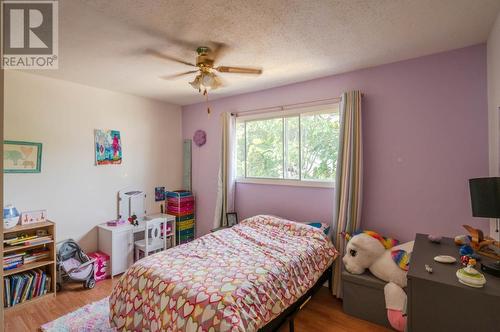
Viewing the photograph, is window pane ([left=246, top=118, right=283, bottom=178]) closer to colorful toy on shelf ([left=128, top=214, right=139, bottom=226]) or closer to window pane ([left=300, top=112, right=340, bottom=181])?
window pane ([left=300, top=112, right=340, bottom=181])

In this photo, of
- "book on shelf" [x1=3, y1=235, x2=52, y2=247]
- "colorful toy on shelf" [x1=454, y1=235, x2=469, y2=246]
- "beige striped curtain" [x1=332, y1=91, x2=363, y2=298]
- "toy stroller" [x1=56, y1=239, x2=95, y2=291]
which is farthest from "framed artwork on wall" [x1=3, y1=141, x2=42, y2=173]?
"colorful toy on shelf" [x1=454, y1=235, x2=469, y2=246]

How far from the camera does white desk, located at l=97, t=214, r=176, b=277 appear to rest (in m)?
3.22

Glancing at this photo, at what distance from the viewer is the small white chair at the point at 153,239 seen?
3.42 meters

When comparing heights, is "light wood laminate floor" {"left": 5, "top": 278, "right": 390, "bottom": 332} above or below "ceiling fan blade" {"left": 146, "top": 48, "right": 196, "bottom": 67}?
below

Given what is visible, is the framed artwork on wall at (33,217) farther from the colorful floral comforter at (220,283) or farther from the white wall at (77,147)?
the colorful floral comforter at (220,283)

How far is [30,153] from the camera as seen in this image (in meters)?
2.83

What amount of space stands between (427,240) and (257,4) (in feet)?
7.40

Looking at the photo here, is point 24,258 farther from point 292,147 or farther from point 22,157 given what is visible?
point 292,147

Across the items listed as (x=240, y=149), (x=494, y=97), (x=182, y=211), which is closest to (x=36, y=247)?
(x=182, y=211)

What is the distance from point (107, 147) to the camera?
3.51 metres

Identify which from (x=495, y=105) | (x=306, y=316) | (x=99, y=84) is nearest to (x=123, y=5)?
(x=99, y=84)

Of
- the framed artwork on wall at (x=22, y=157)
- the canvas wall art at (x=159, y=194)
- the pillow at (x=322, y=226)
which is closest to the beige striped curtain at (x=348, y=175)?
the pillow at (x=322, y=226)

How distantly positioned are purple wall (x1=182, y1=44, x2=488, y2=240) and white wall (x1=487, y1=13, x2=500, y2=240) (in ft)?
0.33

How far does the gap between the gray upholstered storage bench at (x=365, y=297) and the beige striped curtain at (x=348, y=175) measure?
0.26 m
